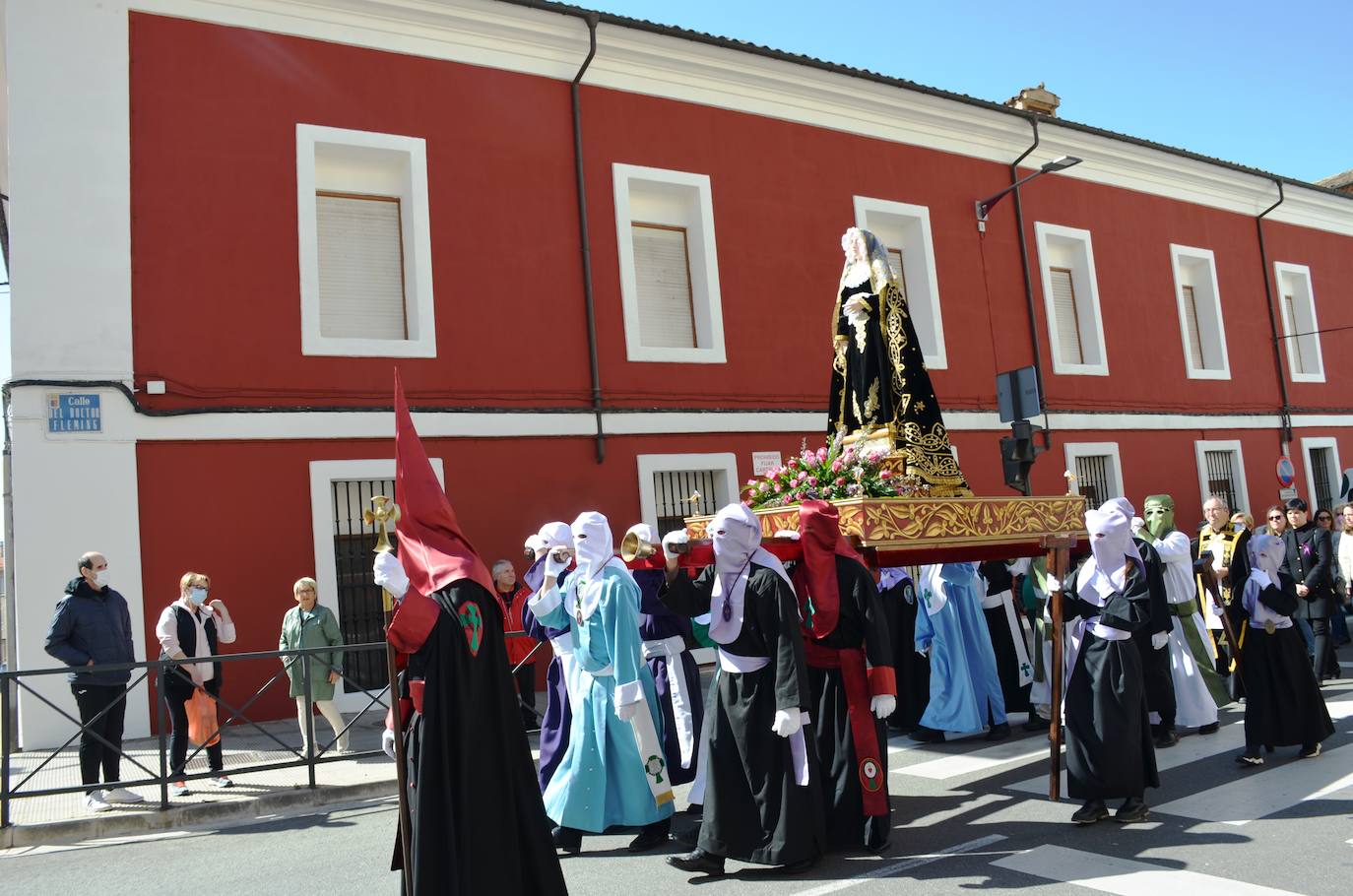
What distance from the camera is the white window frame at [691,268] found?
1341 centimetres

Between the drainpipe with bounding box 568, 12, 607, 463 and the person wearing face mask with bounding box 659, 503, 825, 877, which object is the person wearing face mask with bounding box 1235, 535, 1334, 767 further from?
the drainpipe with bounding box 568, 12, 607, 463

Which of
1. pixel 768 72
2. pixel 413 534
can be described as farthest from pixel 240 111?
pixel 413 534

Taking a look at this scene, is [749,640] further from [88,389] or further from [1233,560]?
[88,389]

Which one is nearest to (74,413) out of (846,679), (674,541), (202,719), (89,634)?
(89,634)

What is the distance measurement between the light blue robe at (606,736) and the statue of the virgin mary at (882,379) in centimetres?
251

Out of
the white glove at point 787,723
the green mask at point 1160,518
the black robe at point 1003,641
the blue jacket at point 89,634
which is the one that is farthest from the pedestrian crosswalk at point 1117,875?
the blue jacket at point 89,634

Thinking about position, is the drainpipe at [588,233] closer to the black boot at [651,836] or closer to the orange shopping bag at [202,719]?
the orange shopping bag at [202,719]

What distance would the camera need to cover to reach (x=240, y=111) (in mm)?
11383

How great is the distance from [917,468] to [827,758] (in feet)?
8.13

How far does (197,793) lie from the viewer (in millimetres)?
7816

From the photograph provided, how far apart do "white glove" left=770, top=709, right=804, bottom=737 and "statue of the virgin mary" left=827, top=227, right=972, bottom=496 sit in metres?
2.68

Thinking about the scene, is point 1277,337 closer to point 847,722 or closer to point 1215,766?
point 1215,766

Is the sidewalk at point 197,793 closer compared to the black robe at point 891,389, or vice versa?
the sidewalk at point 197,793

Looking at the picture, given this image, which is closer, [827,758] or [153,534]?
[827,758]
